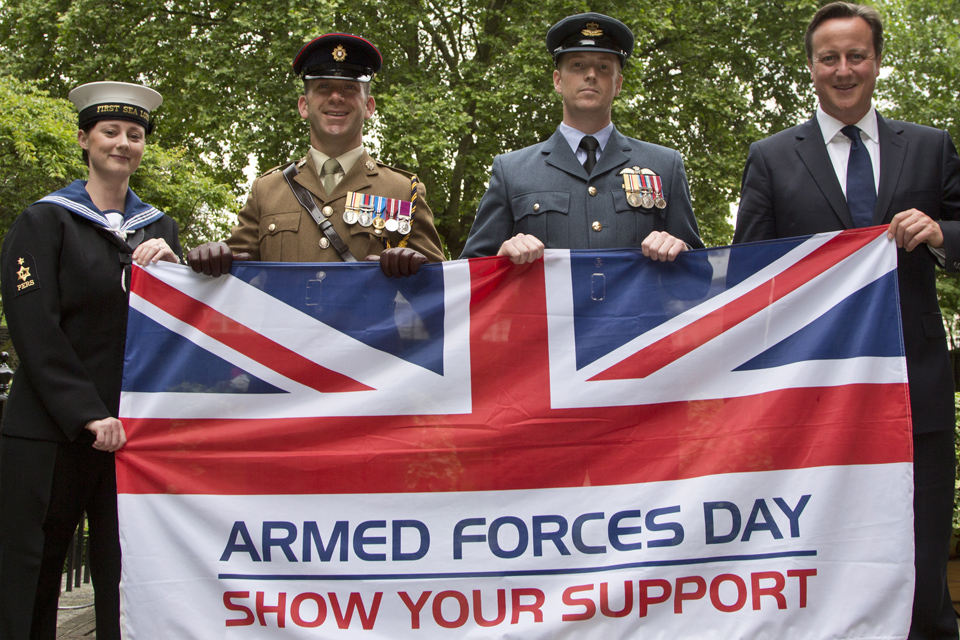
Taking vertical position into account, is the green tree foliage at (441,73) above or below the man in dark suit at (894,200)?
above

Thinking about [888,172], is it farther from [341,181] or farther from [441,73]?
[441,73]

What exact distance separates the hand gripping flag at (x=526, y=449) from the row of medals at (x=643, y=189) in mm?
269

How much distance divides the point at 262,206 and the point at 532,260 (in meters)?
1.16

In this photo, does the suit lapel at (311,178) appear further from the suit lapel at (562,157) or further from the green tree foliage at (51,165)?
the green tree foliage at (51,165)

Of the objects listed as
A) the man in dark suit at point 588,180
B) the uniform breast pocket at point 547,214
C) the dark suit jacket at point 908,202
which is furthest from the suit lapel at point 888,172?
the uniform breast pocket at point 547,214

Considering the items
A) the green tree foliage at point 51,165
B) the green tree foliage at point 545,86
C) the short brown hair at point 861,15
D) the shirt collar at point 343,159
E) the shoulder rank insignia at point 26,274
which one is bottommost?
the shoulder rank insignia at point 26,274

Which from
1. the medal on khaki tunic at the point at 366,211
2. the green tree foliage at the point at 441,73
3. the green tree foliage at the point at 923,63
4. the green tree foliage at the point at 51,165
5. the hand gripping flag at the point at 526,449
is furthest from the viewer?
the green tree foliage at the point at 923,63

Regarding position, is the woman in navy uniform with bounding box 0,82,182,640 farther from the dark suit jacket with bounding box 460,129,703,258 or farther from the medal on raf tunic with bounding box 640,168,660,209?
the medal on raf tunic with bounding box 640,168,660,209

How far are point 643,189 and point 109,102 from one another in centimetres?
199

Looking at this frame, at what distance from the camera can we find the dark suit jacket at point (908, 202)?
2705mm

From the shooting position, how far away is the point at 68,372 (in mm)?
2678

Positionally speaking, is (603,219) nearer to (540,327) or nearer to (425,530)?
(540,327)

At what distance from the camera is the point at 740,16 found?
1303 centimetres

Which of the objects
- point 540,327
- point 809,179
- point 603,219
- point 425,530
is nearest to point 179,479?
point 425,530
